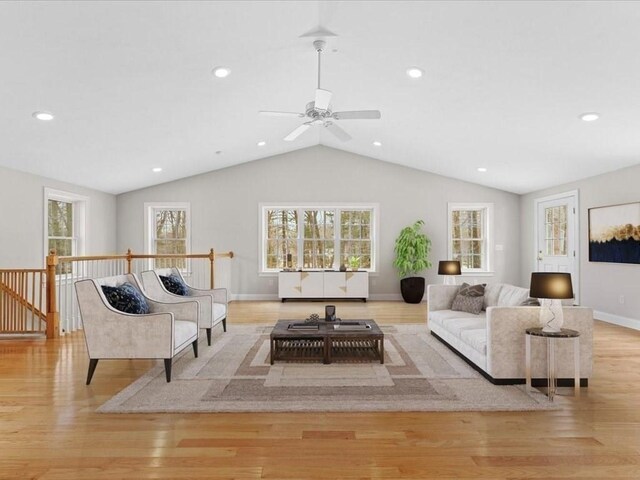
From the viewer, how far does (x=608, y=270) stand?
6160mm

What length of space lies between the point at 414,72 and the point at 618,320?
4701mm

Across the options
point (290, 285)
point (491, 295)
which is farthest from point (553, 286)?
point (290, 285)

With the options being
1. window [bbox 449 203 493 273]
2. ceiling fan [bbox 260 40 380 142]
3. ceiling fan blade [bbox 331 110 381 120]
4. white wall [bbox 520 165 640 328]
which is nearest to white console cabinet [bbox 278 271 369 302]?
window [bbox 449 203 493 273]

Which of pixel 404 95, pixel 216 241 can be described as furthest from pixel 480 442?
pixel 216 241

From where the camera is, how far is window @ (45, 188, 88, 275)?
265 inches

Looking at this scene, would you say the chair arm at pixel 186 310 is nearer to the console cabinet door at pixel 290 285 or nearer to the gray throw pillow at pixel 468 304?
the gray throw pillow at pixel 468 304

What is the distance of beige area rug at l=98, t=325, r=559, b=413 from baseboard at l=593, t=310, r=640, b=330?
10.5 ft

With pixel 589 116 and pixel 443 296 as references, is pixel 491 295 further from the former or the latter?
pixel 589 116

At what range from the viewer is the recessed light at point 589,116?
14.9 feet

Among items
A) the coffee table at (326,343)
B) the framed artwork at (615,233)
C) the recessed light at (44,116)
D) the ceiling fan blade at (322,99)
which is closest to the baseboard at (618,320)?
the framed artwork at (615,233)

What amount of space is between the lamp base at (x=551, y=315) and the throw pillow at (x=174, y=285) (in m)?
3.84

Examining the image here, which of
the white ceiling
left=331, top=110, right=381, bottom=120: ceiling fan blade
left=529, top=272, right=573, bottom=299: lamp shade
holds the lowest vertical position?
left=529, top=272, right=573, bottom=299: lamp shade

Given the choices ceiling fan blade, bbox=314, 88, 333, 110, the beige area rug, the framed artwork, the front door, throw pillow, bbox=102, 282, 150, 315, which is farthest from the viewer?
the front door

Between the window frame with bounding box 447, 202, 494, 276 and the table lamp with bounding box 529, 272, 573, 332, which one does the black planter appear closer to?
the window frame with bounding box 447, 202, 494, 276
